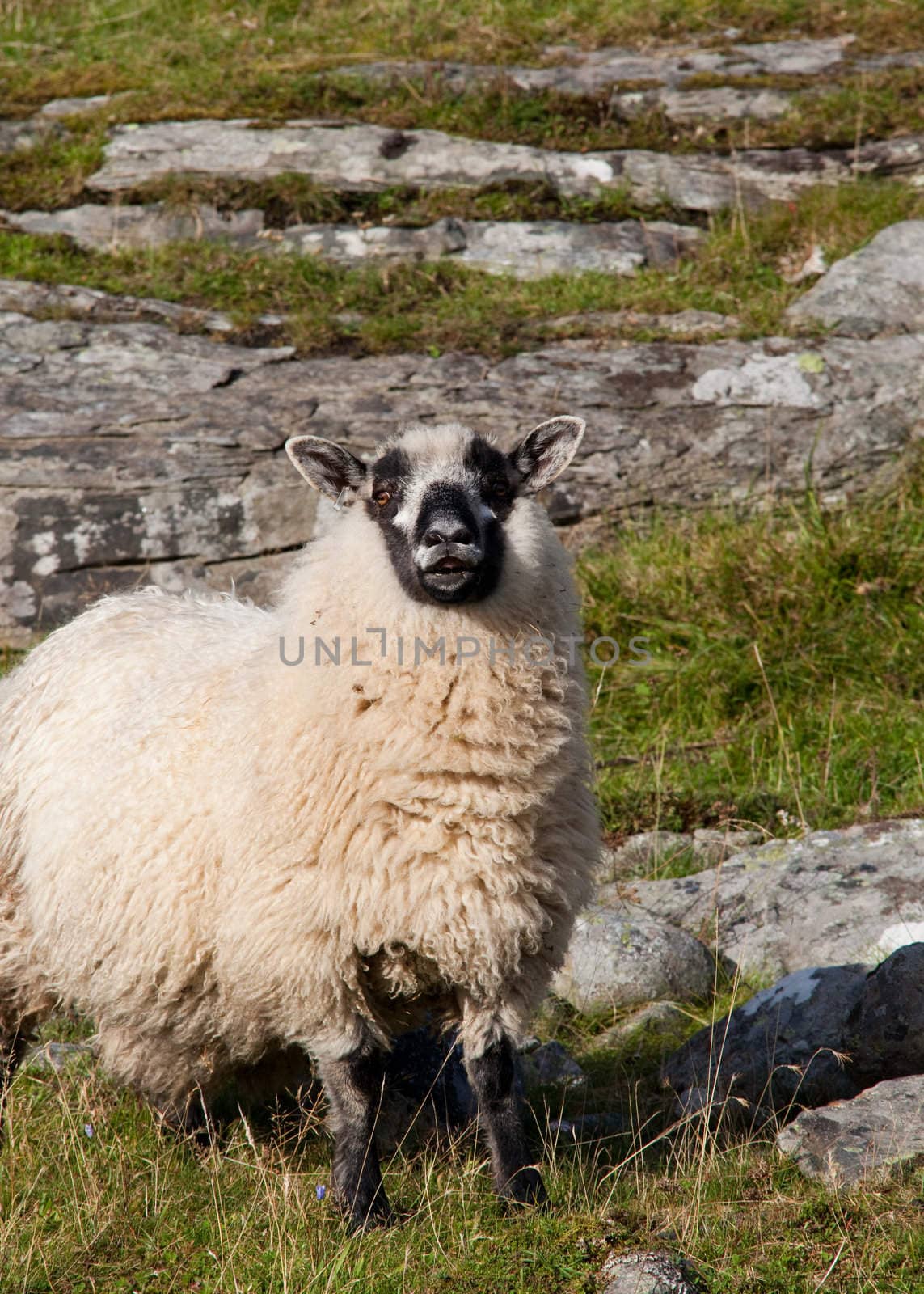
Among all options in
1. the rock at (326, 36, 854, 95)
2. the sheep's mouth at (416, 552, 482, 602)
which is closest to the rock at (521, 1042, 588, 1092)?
the sheep's mouth at (416, 552, 482, 602)

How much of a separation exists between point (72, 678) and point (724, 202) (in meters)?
7.12

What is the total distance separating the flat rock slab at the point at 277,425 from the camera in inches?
297

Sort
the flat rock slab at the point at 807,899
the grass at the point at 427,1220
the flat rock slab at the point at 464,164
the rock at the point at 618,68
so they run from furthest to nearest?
the rock at the point at 618,68 → the flat rock slab at the point at 464,164 → the flat rock slab at the point at 807,899 → the grass at the point at 427,1220

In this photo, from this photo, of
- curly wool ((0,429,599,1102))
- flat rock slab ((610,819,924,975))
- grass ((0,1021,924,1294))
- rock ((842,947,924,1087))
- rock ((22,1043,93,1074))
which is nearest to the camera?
grass ((0,1021,924,1294))

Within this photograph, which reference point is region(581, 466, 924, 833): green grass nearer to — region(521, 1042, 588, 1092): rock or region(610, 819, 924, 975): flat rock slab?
region(610, 819, 924, 975): flat rock slab

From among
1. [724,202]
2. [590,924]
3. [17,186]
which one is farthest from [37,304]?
[590,924]

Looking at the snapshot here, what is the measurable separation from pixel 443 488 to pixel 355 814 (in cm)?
104

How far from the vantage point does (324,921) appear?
12.4 ft

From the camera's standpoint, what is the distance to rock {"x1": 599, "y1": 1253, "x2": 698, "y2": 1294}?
3223 millimetres

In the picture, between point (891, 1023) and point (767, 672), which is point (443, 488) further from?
point (767, 672)

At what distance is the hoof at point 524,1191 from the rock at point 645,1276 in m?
0.43

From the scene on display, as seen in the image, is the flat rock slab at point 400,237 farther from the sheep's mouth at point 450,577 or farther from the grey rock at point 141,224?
the sheep's mouth at point 450,577

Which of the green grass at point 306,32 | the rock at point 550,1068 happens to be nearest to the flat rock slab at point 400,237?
the green grass at point 306,32

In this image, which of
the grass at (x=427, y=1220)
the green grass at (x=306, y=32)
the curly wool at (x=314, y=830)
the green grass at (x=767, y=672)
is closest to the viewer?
the grass at (x=427, y=1220)
